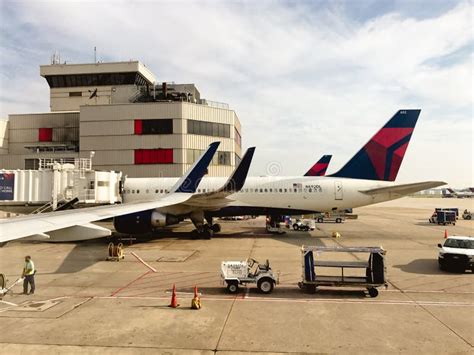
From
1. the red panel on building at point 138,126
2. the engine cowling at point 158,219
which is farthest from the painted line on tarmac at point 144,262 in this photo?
the red panel on building at point 138,126

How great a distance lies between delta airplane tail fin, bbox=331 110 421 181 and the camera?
2697cm

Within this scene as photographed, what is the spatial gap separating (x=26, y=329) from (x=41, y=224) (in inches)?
132

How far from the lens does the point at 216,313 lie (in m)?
10.6

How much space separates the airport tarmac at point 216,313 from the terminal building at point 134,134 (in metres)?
26.2

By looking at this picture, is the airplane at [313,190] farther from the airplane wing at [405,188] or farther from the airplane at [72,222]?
the airplane at [72,222]

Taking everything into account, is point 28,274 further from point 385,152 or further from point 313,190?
point 385,152

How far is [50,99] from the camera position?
186 feet

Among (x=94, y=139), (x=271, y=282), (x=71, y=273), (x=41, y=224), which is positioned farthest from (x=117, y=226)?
(x=94, y=139)

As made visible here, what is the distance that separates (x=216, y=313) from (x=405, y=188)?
2040 centimetres

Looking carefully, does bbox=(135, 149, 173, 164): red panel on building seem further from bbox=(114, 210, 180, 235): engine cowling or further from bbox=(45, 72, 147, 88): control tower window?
bbox=(114, 210, 180, 235): engine cowling

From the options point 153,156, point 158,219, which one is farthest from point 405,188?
point 153,156

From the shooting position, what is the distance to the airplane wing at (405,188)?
24.2m

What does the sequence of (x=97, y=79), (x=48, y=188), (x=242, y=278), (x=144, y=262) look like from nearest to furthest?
(x=242, y=278) → (x=144, y=262) → (x=48, y=188) → (x=97, y=79)

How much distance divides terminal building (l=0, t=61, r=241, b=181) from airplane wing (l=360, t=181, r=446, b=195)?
22.8 meters
